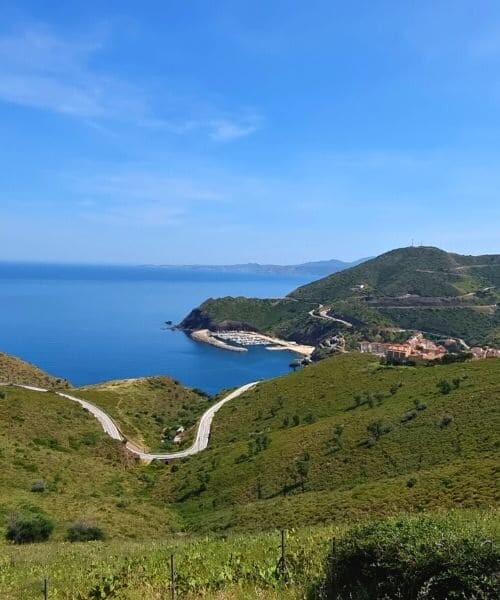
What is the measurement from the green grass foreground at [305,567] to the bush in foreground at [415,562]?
14 millimetres

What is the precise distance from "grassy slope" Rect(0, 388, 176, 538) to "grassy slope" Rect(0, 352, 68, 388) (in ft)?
58.3

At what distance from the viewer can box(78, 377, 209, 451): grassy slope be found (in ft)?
216

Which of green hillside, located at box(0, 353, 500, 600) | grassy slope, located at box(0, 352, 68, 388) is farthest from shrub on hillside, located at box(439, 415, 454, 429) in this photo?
grassy slope, located at box(0, 352, 68, 388)

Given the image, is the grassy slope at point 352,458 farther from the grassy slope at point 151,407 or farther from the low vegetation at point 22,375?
the low vegetation at point 22,375

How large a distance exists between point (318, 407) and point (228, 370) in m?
110

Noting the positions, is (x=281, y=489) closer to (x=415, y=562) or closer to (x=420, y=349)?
(x=415, y=562)

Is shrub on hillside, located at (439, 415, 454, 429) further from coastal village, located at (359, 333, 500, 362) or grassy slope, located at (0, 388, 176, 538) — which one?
coastal village, located at (359, 333, 500, 362)

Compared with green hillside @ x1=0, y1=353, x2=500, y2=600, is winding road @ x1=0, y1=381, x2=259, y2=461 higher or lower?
lower

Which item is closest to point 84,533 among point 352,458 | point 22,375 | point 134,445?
point 352,458

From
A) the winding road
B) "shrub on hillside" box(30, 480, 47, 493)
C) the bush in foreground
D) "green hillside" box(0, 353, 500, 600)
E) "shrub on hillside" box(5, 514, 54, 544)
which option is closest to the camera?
the bush in foreground

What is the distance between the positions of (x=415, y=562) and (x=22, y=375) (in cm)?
8435

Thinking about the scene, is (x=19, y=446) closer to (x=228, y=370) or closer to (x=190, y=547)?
(x=190, y=547)

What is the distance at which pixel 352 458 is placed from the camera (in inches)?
1470

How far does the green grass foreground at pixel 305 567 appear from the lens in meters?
7.80
